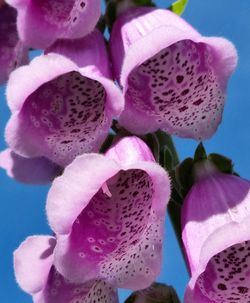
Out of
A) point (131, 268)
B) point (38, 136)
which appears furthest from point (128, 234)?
point (38, 136)

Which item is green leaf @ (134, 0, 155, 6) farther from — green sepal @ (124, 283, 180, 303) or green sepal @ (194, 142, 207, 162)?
green sepal @ (124, 283, 180, 303)

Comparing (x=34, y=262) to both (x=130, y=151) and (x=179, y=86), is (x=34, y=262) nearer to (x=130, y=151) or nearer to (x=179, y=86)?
(x=130, y=151)

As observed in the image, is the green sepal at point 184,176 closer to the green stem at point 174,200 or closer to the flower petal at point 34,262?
the green stem at point 174,200

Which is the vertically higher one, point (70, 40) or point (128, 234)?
point (70, 40)

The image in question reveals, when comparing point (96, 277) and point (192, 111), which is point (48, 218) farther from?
point (192, 111)

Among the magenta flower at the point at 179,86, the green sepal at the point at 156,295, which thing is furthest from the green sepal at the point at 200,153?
the green sepal at the point at 156,295

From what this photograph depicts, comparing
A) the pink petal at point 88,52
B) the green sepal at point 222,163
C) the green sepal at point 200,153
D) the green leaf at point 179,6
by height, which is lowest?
the green sepal at point 200,153

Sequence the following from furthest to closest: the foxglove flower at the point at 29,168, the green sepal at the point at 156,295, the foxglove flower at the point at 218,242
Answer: the foxglove flower at the point at 29,168
the green sepal at the point at 156,295
the foxglove flower at the point at 218,242

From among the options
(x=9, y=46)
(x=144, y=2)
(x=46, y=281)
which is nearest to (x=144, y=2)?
(x=144, y=2)
